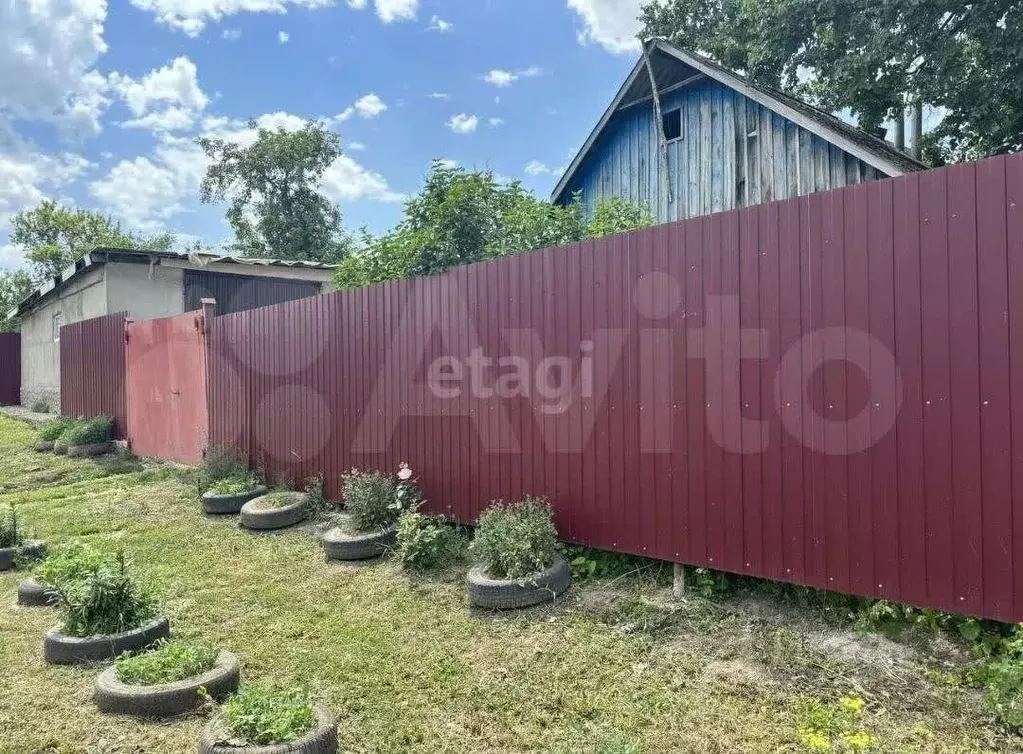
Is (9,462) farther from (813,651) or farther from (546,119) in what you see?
(813,651)

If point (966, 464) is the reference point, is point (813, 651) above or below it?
below

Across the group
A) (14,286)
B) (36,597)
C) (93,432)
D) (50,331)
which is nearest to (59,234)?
(14,286)

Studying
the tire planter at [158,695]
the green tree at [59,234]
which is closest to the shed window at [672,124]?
the tire planter at [158,695]

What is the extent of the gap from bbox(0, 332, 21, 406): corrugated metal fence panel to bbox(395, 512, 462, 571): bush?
766 inches

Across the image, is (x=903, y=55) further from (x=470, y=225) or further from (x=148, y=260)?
(x=148, y=260)

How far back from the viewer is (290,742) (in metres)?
2.33

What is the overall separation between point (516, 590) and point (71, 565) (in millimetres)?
2573

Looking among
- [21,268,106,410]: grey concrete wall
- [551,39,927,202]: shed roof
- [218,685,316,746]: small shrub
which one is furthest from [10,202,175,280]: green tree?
[218,685,316,746]: small shrub

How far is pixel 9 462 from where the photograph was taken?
975 cm

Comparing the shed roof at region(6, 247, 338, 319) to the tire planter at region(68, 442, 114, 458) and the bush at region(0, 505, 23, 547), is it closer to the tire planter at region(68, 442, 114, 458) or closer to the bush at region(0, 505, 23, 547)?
the tire planter at region(68, 442, 114, 458)

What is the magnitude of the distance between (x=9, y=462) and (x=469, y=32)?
9220 millimetres

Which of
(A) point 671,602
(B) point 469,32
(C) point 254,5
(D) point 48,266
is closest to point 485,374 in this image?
(A) point 671,602

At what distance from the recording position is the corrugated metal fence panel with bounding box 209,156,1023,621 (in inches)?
109

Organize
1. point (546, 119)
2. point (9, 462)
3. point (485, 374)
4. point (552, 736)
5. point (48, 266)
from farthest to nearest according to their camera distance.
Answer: point (48, 266)
point (546, 119)
point (9, 462)
point (485, 374)
point (552, 736)
